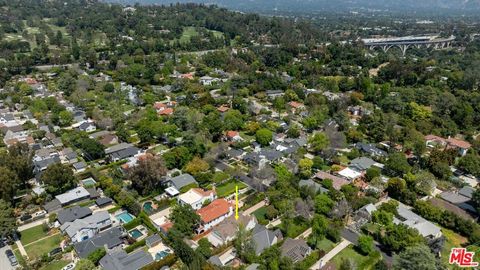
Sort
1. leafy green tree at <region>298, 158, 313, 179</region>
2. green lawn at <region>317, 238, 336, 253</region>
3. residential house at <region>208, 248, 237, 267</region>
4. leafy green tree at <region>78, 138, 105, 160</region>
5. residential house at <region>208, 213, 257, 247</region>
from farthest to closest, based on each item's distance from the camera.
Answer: leafy green tree at <region>78, 138, 105, 160</region>, leafy green tree at <region>298, 158, 313, 179</region>, residential house at <region>208, 213, 257, 247</region>, green lawn at <region>317, 238, 336, 253</region>, residential house at <region>208, 248, 237, 267</region>

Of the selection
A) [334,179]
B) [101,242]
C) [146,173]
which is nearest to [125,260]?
[101,242]

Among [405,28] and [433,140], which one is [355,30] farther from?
[433,140]

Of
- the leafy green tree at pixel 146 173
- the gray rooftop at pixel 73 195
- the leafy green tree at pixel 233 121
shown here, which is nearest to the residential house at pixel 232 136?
the leafy green tree at pixel 233 121

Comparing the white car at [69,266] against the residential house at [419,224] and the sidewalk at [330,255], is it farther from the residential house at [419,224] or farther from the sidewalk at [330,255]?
the residential house at [419,224]

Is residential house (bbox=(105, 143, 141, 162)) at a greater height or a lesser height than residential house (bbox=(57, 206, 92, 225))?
greater

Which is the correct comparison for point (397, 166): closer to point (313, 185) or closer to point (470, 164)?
point (470, 164)

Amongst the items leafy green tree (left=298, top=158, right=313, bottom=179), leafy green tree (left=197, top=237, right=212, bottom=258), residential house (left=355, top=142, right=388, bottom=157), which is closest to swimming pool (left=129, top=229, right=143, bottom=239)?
leafy green tree (left=197, top=237, right=212, bottom=258)

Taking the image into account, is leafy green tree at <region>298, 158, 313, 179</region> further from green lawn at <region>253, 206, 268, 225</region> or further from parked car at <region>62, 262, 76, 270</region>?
parked car at <region>62, 262, 76, 270</region>
